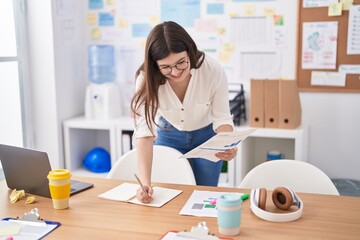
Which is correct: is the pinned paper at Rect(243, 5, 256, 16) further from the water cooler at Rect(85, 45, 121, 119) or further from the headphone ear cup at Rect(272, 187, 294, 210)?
the headphone ear cup at Rect(272, 187, 294, 210)

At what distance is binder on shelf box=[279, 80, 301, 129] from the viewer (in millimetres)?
2859

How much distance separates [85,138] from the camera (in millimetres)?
3574

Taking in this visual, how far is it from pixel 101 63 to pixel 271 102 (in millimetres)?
1397

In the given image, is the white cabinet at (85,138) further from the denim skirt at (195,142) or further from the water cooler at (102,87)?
the denim skirt at (195,142)

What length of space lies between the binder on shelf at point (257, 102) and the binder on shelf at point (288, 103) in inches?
4.8

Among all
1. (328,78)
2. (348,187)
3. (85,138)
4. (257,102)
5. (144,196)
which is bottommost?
(348,187)

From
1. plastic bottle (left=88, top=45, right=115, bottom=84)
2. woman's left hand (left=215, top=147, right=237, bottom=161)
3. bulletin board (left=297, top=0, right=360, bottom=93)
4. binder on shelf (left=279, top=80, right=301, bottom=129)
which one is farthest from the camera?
plastic bottle (left=88, top=45, right=115, bottom=84)

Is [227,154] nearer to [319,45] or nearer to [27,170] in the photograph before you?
[27,170]

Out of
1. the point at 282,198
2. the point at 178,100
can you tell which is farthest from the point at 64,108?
the point at 282,198

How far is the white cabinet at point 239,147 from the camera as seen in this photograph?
9.64 ft

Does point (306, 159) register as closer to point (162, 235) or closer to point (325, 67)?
point (325, 67)

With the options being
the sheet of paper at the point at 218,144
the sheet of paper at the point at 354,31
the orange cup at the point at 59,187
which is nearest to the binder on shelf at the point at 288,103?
the sheet of paper at the point at 354,31

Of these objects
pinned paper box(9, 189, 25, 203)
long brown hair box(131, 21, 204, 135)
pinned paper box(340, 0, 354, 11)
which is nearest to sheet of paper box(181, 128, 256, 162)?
long brown hair box(131, 21, 204, 135)

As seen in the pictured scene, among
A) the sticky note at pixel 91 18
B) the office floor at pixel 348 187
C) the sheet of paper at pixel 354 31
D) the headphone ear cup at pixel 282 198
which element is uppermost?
the sticky note at pixel 91 18
